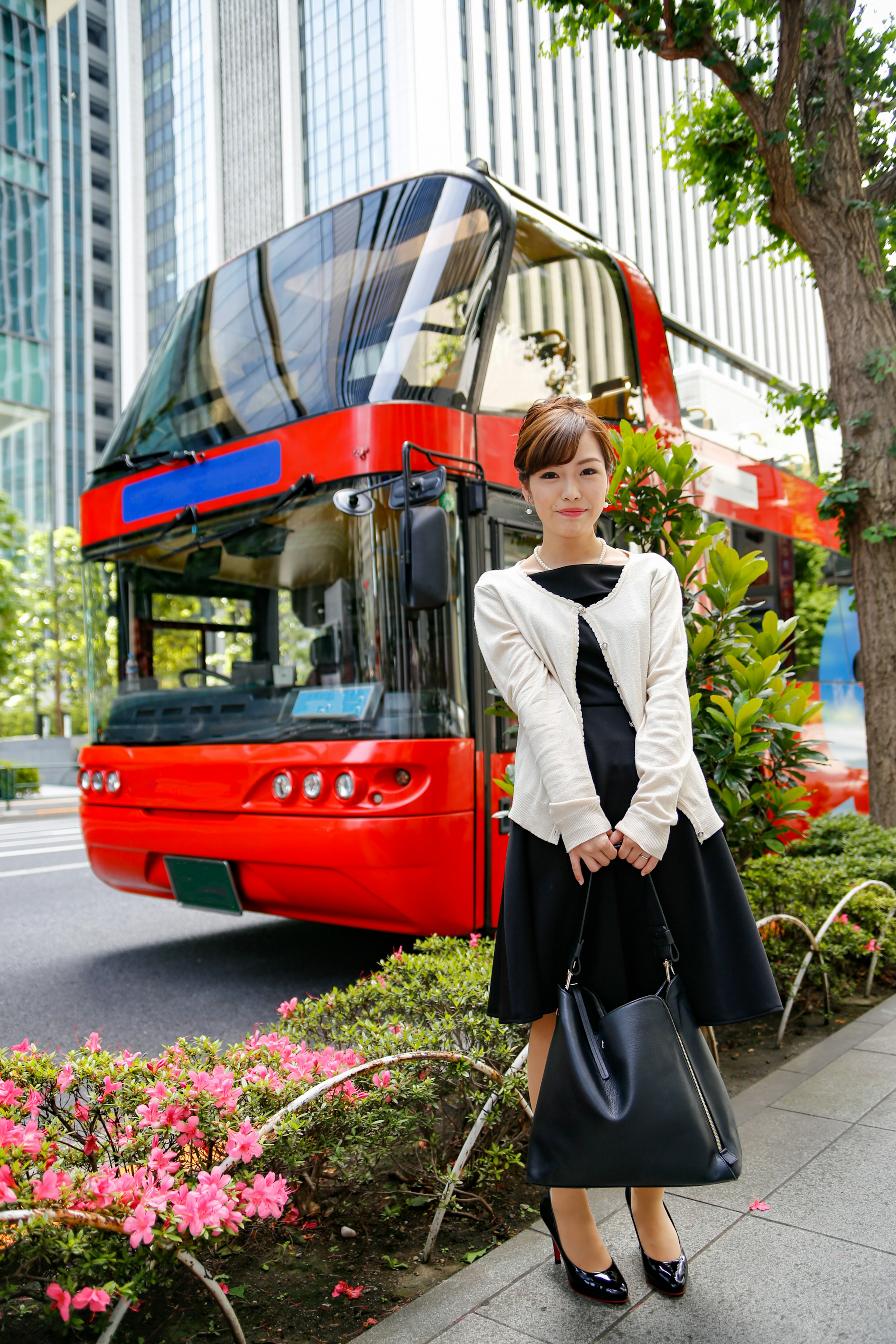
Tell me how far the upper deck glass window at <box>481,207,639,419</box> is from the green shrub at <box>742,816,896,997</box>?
257 centimetres

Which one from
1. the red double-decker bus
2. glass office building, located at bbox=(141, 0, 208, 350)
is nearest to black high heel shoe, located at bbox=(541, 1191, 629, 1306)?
the red double-decker bus

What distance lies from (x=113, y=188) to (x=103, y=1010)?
8167 cm

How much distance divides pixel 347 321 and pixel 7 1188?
13.4 feet

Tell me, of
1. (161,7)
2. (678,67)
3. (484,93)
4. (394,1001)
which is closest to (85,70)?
(161,7)

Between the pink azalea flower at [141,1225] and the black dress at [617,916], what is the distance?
0.78 metres

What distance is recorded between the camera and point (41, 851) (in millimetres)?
12359

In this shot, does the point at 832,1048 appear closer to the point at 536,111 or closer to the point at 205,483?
the point at 205,483

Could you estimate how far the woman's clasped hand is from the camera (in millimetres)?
1947

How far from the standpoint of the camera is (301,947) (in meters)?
6.21

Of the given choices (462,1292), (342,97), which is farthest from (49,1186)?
(342,97)

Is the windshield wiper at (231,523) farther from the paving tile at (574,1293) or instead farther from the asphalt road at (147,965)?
the paving tile at (574,1293)

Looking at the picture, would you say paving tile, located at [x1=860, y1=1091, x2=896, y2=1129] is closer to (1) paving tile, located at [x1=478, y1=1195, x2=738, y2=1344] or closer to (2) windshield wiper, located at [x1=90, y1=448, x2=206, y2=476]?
(1) paving tile, located at [x1=478, y1=1195, x2=738, y2=1344]

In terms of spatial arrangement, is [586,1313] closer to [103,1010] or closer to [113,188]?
[103,1010]

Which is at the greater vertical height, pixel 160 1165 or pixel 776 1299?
pixel 160 1165
